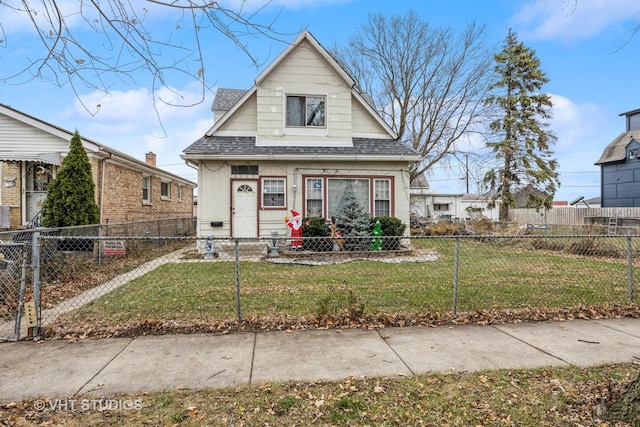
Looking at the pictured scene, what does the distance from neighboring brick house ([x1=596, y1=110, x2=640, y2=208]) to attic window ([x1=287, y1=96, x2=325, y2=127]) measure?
24.6 metres

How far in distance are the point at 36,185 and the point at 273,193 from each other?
8.37m

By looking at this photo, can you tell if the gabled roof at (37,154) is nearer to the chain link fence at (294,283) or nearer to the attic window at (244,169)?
the chain link fence at (294,283)

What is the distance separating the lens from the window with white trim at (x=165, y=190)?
1905 cm

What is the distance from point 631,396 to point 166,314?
5345mm

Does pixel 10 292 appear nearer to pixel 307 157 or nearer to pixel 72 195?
pixel 72 195

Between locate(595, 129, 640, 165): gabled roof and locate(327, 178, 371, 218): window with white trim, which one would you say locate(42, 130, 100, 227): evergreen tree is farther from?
locate(595, 129, 640, 165): gabled roof

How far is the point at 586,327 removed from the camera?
4.88m

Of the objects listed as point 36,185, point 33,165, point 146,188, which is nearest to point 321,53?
point 146,188

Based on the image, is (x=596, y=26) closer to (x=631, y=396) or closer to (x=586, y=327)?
(x=631, y=396)

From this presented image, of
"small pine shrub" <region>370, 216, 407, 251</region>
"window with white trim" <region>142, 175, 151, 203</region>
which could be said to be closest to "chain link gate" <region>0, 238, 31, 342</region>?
"window with white trim" <region>142, 175, 151, 203</region>

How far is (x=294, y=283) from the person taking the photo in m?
7.43

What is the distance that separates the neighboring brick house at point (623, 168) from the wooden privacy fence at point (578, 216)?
404cm

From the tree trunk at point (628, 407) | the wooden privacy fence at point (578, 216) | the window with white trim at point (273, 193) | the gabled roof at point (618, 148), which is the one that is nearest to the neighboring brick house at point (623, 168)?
the gabled roof at point (618, 148)

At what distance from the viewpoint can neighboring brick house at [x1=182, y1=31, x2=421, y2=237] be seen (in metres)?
12.4
